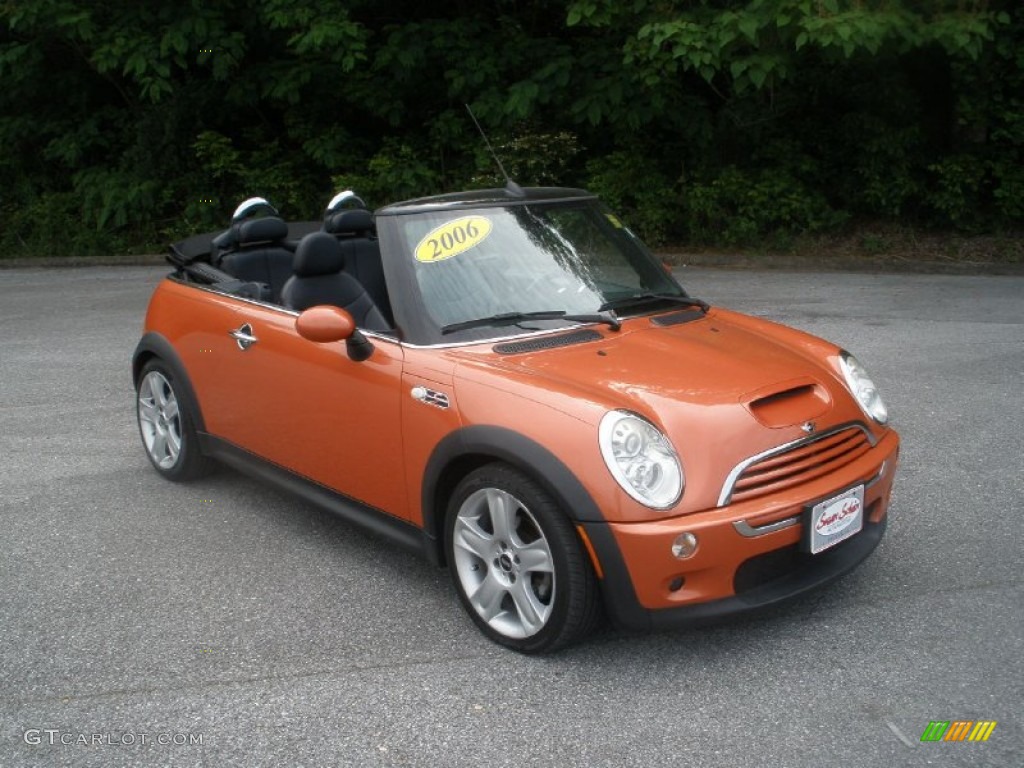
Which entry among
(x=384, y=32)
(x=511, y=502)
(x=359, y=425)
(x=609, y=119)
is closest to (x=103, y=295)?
(x=384, y=32)

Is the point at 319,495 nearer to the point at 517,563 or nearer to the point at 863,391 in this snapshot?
the point at 517,563

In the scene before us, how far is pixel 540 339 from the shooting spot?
3.89 m

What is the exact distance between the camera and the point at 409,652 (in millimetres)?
3580

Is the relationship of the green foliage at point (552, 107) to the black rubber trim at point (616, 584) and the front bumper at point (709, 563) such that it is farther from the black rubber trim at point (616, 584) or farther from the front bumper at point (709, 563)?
the black rubber trim at point (616, 584)

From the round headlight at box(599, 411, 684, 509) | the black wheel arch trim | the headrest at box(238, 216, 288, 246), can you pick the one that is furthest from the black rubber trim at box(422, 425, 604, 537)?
the headrest at box(238, 216, 288, 246)

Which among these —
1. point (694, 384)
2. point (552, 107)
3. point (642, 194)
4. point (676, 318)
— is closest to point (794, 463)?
point (694, 384)

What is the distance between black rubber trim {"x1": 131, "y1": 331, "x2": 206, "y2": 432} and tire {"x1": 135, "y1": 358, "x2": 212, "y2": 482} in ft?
0.10

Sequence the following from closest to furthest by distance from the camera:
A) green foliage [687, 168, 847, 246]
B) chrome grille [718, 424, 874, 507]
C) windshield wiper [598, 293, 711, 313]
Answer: chrome grille [718, 424, 874, 507] < windshield wiper [598, 293, 711, 313] < green foliage [687, 168, 847, 246]

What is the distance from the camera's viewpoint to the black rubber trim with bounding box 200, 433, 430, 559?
3916 millimetres

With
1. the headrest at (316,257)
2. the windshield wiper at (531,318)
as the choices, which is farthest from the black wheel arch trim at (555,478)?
the headrest at (316,257)

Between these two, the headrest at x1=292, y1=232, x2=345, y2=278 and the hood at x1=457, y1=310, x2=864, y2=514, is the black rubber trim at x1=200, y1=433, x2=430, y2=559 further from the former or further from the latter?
the headrest at x1=292, y1=232, x2=345, y2=278

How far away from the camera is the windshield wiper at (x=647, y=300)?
13.9 feet

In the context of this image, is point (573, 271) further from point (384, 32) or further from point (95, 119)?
point (95, 119)

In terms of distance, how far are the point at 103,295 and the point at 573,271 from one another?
30.1ft
